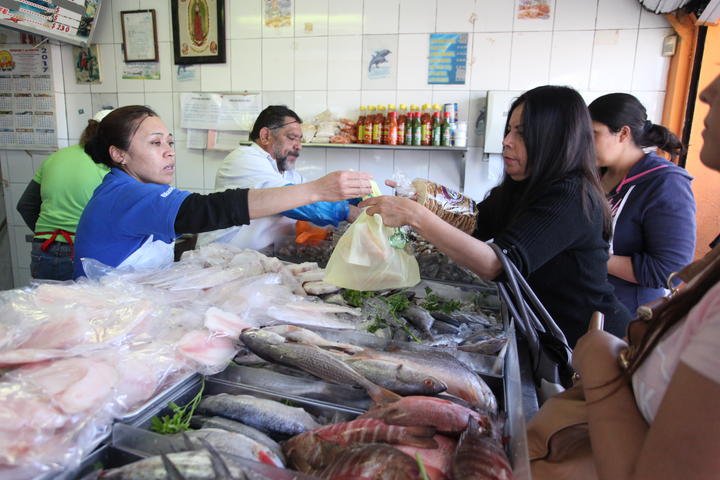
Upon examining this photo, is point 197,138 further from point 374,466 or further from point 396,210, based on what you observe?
point 374,466

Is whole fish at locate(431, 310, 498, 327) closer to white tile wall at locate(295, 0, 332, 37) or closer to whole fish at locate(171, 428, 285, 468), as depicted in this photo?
whole fish at locate(171, 428, 285, 468)

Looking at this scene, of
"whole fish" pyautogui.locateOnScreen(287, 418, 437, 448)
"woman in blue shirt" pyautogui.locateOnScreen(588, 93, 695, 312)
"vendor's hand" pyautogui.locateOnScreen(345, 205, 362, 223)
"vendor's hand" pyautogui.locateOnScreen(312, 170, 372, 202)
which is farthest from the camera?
"vendor's hand" pyautogui.locateOnScreen(345, 205, 362, 223)

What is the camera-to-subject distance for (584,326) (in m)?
1.81

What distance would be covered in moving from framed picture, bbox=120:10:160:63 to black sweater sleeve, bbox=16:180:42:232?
7.31 feet

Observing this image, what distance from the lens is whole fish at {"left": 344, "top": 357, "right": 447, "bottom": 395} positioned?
1110 millimetres

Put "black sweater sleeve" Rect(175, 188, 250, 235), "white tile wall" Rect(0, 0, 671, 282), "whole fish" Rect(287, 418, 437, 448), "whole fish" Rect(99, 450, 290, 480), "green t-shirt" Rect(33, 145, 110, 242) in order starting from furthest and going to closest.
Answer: "white tile wall" Rect(0, 0, 671, 282)
"green t-shirt" Rect(33, 145, 110, 242)
"black sweater sleeve" Rect(175, 188, 250, 235)
"whole fish" Rect(287, 418, 437, 448)
"whole fish" Rect(99, 450, 290, 480)

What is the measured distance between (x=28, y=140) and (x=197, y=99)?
2.11m

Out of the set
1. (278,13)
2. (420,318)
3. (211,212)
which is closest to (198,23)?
(278,13)

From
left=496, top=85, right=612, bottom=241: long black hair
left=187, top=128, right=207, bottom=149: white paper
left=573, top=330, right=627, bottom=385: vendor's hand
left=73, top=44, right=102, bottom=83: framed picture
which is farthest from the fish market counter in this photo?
left=73, top=44, right=102, bottom=83: framed picture

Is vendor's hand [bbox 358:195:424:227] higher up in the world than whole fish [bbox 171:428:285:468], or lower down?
higher up

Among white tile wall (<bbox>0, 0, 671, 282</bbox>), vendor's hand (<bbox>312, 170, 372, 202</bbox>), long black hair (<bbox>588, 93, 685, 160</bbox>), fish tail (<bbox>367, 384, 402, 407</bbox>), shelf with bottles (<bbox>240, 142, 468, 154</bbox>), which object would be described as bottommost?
fish tail (<bbox>367, 384, 402, 407</bbox>)

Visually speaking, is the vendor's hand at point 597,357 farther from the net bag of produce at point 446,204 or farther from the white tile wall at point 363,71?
the white tile wall at point 363,71

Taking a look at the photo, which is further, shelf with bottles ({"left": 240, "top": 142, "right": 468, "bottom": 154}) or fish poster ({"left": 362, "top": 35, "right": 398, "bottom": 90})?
fish poster ({"left": 362, "top": 35, "right": 398, "bottom": 90})

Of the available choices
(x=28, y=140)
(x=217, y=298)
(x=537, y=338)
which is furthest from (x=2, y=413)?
(x=28, y=140)
